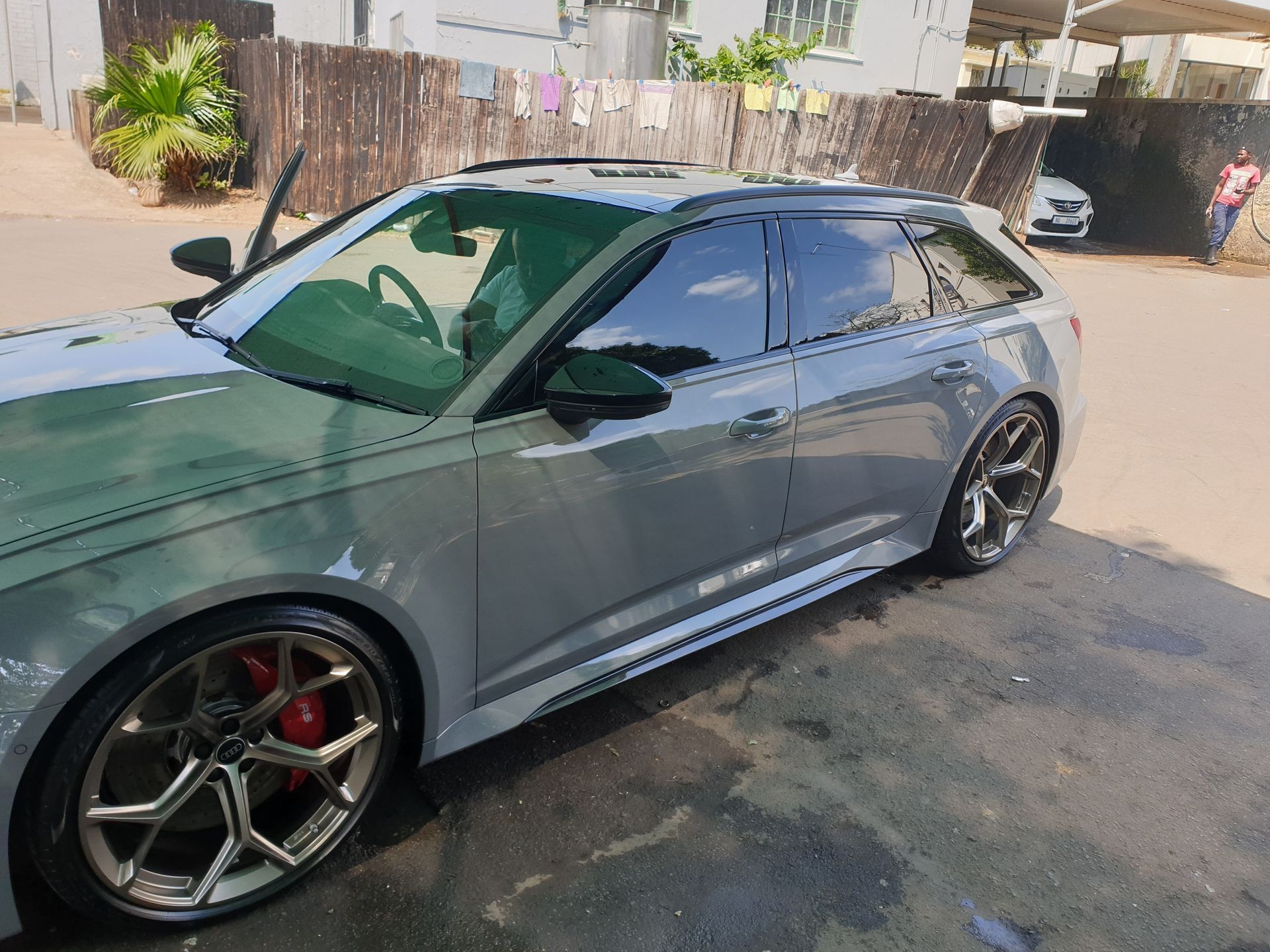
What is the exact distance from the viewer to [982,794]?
3090 mm

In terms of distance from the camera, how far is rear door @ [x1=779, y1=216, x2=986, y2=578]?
11.1 feet

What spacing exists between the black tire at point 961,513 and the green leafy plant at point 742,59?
11.1 meters

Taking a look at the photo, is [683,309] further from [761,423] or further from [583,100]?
[583,100]

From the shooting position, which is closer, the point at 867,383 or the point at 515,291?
the point at 515,291

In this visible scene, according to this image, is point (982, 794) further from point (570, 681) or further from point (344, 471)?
point (344, 471)

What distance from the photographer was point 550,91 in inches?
511

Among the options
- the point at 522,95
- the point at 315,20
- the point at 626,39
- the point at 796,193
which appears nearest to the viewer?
the point at 796,193

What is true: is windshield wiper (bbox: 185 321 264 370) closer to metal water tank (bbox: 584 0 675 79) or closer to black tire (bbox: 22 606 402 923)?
black tire (bbox: 22 606 402 923)

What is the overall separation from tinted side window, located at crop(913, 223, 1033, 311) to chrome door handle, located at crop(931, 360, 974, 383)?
10.2 inches

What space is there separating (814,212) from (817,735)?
1790 millimetres

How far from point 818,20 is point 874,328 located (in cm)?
1466

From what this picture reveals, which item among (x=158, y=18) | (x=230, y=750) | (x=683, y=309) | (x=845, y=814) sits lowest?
(x=845, y=814)

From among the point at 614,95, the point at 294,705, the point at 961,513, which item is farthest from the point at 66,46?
the point at 294,705

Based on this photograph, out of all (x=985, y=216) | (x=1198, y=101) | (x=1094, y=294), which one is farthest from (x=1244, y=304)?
(x=985, y=216)
